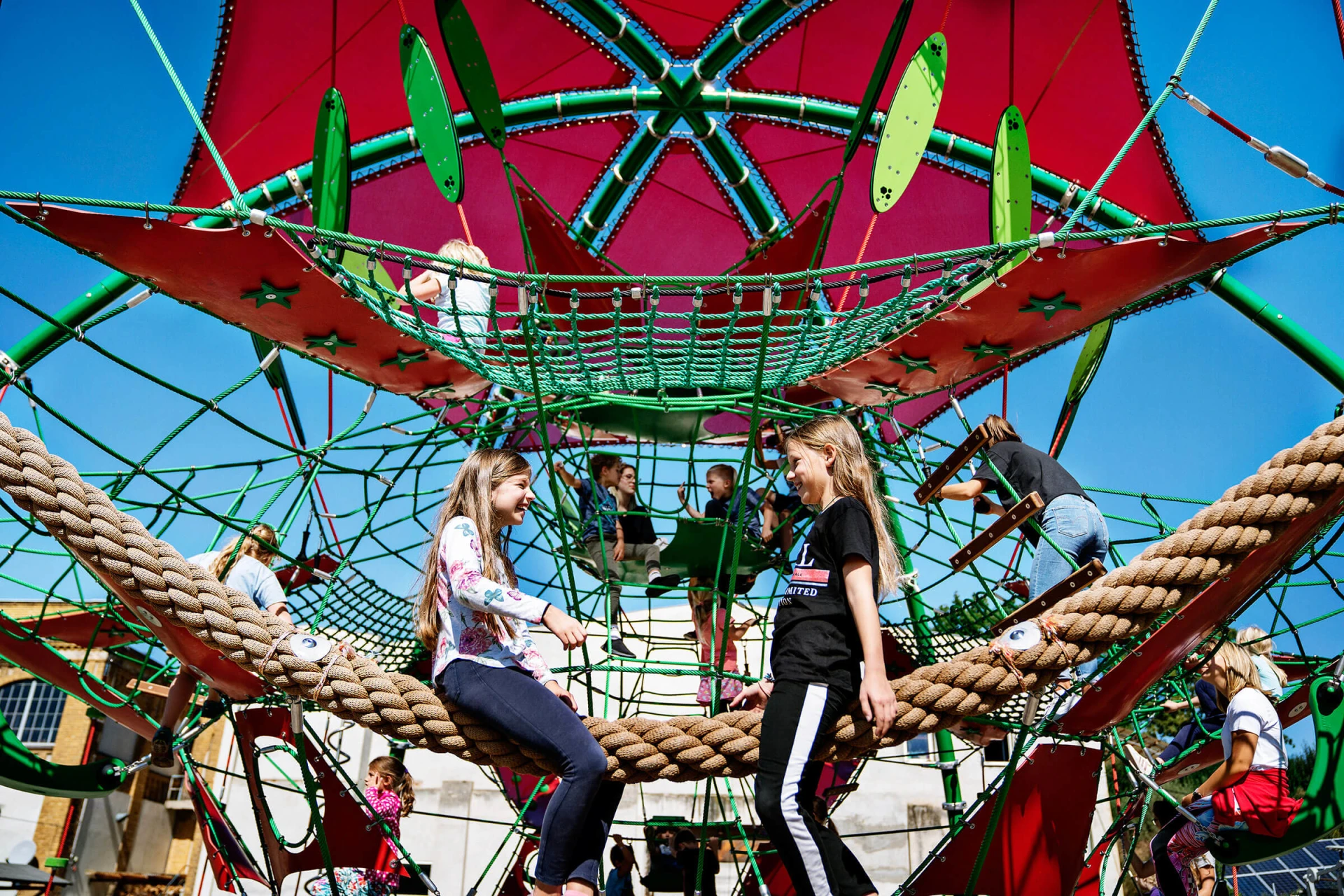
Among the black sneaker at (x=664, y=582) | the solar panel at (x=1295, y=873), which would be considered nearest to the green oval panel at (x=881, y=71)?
the black sneaker at (x=664, y=582)

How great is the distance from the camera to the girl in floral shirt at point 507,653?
6.21 ft

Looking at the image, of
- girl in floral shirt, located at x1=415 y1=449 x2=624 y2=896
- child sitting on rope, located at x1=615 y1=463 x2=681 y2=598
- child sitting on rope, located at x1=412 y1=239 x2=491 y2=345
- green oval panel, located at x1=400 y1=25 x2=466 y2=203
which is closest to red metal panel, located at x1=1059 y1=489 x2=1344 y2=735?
girl in floral shirt, located at x1=415 y1=449 x2=624 y2=896

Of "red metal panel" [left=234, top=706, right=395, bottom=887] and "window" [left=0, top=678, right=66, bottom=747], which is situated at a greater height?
"window" [left=0, top=678, right=66, bottom=747]

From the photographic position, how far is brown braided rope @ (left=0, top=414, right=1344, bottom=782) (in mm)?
1942

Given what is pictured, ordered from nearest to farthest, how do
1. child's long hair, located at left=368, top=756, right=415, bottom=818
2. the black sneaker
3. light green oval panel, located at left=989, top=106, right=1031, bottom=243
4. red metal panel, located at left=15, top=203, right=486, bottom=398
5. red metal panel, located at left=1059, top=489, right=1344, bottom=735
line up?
red metal panel, located at left=1059, top=489, right=1344, bottom=735
red metal panel, located at left=15, top=203, right=486, bottom=398
light green oval panel, located at left=989, top=106, right=1031, bottom=243
child's long hair, located at left=368, top=756, right=415, bottom=818
the black sneaker

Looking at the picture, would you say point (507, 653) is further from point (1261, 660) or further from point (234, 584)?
point (1261, 660)

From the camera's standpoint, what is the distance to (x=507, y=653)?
2064mm

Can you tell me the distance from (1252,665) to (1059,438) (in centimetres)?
206

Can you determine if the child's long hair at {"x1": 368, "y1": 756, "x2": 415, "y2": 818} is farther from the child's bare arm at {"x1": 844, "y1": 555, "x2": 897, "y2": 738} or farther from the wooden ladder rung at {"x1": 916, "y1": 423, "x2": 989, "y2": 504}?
the child's bare arm at {"x1": 844, "y1": 555, "x2": 897, "y2": 738}

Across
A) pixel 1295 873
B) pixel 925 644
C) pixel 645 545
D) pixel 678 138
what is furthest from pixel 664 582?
pixel 1295 873

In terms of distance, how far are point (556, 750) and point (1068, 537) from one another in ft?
6.38

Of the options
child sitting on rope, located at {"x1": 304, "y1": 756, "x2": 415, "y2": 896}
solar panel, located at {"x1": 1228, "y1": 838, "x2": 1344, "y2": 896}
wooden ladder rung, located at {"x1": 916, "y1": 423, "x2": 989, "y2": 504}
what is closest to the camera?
wooden ladder rung, located at {"x1": 916, "y1": 423, "x2": 989, "y2": 504}

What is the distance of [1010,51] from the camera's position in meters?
4.40

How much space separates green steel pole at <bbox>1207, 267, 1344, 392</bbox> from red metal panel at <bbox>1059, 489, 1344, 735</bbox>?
2.55m
